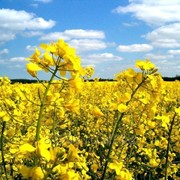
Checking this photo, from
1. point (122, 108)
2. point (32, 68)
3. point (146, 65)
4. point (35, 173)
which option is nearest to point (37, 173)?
point (35, 173)

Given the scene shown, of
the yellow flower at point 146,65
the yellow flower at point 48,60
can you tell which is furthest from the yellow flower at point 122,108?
the yellow flower at point 48,60

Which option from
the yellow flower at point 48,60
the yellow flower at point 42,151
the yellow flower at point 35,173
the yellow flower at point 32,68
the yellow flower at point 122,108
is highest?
the yellow flower at point 48,60

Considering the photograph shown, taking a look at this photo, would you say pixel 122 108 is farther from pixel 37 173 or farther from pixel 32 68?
pixel 37 173

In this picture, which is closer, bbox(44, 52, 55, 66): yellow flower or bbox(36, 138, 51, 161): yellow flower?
bbox(36, 138, 51, 161): yellow flower

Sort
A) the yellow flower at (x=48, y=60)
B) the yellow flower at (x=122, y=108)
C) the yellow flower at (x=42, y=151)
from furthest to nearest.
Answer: the yellow flower at (x=122, y=108), the yellow flower at (x=48, y=60), the yellow flower at (x=42, y=151)

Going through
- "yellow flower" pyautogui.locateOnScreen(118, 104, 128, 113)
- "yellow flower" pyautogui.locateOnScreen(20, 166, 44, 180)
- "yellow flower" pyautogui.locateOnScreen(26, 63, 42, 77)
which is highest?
"yellow flower" pyautogui.locateOnScreen(26, 63, 42, 77)

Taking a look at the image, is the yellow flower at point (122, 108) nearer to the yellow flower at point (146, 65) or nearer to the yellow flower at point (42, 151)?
the yellow flower at point (146, 65)

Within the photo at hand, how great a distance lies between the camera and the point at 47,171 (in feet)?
4.59

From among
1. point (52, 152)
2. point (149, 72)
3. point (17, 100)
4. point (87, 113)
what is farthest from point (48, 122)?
point (87, 113)

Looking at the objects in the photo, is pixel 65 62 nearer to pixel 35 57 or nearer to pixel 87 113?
pixel 35 57

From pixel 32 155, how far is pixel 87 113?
4698 mm

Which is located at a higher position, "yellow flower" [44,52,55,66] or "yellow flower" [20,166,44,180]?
"yellow flower" [44,52,55,66]

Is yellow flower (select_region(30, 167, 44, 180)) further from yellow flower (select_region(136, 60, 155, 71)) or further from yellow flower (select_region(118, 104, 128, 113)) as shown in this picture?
yellow flower (select_region(136, 60, 155, 71))

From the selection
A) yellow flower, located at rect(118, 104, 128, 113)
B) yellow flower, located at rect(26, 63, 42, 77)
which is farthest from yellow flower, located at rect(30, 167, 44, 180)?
yellow flower, located at rect(118, 104, 128, 113)
